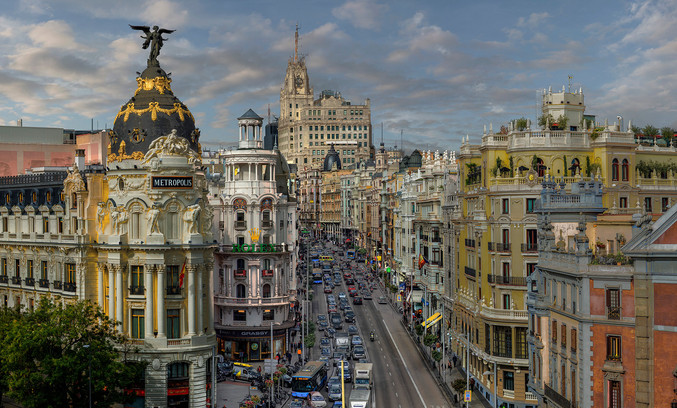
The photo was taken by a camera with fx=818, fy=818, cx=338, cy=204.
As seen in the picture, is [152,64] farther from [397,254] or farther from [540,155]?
[397,254]

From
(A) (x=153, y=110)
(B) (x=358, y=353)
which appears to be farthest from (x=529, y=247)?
(A) (x=153, y=110)

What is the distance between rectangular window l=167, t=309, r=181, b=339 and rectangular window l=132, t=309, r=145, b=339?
239 centimetres

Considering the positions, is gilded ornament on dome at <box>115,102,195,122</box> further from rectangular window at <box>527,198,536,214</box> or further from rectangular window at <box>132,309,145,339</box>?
rectangular window at <box>527,198,536,214</box>

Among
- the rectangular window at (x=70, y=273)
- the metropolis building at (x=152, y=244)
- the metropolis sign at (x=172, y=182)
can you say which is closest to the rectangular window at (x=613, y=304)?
the metropolis building at (x=152, y=244)

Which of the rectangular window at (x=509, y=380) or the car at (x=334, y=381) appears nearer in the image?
the rectangular window at (x=509, y=380)

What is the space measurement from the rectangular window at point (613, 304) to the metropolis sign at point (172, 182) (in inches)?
1566

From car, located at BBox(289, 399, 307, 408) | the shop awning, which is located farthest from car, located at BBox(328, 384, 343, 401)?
the shop awning

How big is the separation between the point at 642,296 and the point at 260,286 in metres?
61.4

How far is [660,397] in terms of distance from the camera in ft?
153

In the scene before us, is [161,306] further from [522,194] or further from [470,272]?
[522,194]

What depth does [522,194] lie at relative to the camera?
77000 millimetres

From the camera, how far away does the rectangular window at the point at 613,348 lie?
1921 inches

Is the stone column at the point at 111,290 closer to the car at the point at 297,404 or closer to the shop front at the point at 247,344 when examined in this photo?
the car at the point at 297,404

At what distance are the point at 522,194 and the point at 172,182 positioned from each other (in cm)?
3251
